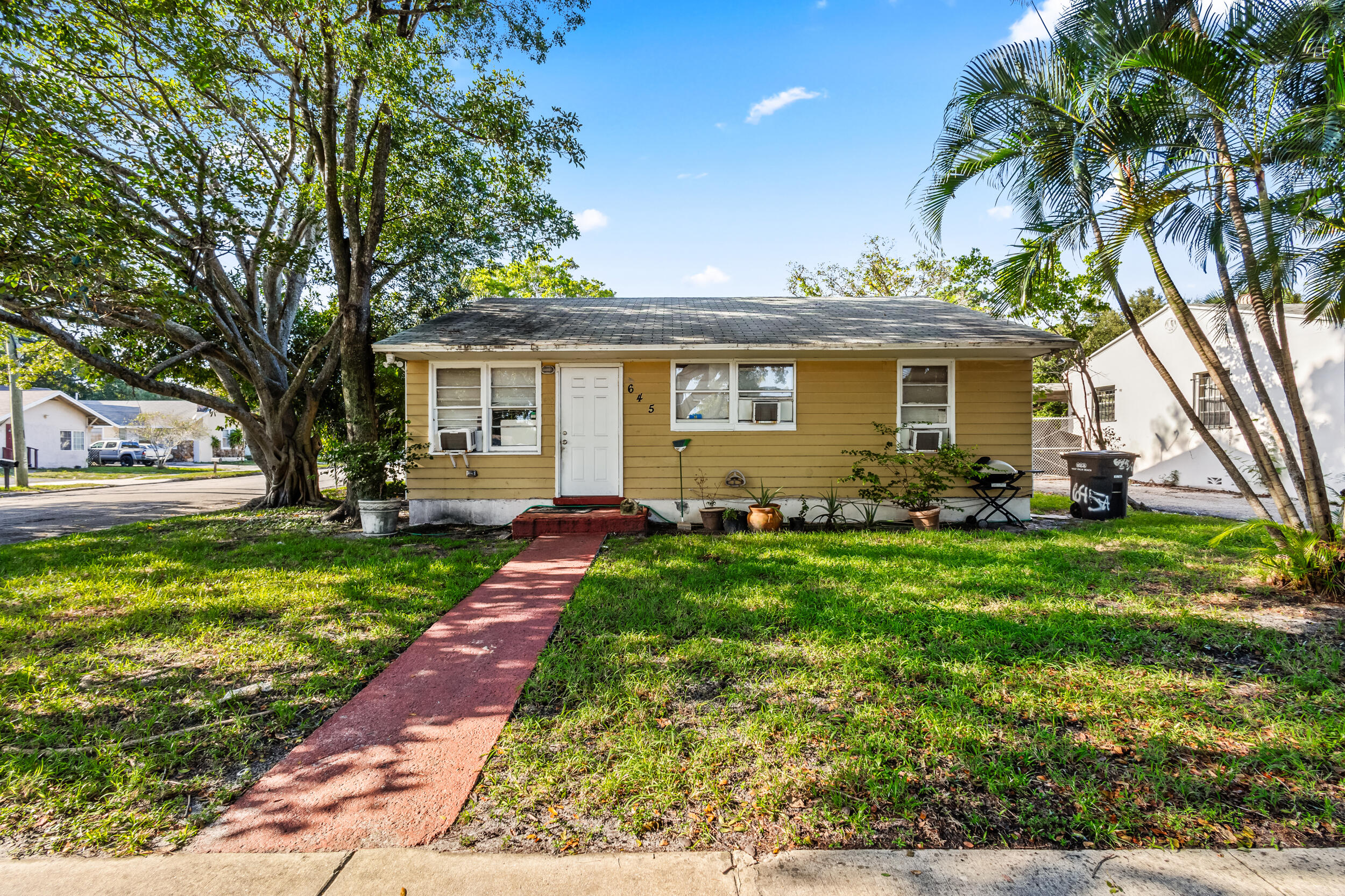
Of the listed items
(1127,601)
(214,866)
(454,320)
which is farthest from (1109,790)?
(454,320)

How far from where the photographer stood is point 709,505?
8383mm

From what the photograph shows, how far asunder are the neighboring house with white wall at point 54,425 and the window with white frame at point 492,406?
116 feet

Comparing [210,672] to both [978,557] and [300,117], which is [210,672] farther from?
[300,117]

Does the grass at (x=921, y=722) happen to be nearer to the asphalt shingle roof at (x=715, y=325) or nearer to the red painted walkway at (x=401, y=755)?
the red painted walkway at (x=401, y=755)

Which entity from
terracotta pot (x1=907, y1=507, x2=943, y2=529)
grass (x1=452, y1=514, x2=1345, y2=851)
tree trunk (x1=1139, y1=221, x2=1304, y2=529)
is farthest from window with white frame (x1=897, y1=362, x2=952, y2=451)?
grass (x1=452, y1=514, x2=1345, y2=851)

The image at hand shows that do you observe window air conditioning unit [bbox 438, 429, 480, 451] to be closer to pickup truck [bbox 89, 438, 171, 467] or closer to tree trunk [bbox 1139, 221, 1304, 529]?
tree trunk [bbox 1139, 221, 1304, 529]

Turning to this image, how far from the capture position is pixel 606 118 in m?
10.8

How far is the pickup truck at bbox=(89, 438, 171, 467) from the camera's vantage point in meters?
31.4

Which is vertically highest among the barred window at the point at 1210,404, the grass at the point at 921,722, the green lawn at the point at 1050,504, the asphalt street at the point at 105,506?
the barred window at the point at 1210,404

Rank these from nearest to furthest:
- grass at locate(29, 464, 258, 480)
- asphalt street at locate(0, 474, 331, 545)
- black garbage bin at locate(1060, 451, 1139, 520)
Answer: black garbage bin at locate(1060, 451, 1139, 520), asphalt street at locate(0, 474, 331, 545), grass at locate(29, 464, 258, 480)

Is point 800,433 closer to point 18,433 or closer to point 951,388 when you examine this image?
point 951,388

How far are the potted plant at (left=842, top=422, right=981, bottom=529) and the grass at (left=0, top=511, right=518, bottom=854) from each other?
5.21 meters

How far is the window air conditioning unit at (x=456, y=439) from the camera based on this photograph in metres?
8.43

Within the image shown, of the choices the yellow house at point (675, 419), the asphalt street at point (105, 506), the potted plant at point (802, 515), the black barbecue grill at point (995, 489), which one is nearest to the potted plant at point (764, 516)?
the potted plant at point (802, 515)
